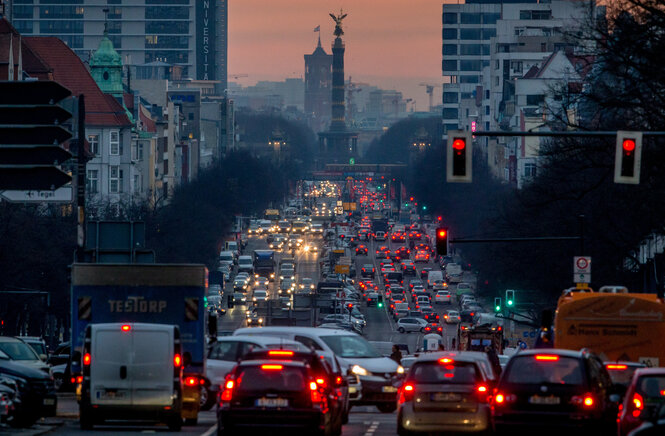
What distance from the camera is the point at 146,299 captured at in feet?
102

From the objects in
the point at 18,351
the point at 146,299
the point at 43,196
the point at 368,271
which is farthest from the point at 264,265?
the point at 146,299

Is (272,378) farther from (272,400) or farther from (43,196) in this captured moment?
(43,196)

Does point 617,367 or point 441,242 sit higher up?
point 441,242

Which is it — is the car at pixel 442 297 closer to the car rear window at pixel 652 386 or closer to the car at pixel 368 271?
the car at pixel 368 271

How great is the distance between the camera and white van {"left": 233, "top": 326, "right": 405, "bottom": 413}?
33.7 metres

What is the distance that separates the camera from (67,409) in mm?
35312

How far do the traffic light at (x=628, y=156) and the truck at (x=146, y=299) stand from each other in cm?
776

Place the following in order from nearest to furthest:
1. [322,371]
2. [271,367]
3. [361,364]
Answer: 1. [271,367]
2. [322,371]
3. [361,364]

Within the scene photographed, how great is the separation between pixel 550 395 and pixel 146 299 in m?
8.47

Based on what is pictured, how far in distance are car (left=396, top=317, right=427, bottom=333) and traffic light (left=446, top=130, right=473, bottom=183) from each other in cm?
5861

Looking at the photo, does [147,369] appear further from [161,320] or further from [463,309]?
[463,309]

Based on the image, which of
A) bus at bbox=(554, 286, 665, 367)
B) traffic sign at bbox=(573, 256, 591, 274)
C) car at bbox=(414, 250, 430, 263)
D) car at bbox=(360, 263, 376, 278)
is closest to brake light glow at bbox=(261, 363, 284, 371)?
bus at bbox=(554, 286, 665, 367)

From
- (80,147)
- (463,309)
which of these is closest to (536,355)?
(80,147)

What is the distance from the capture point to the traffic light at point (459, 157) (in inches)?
1249
